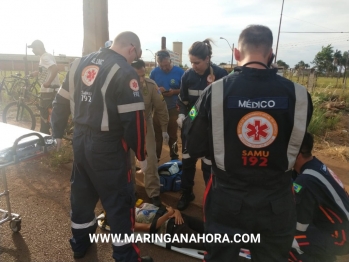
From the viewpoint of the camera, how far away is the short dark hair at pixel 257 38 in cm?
149

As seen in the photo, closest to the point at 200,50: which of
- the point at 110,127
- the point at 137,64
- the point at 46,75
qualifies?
the point at 137,64

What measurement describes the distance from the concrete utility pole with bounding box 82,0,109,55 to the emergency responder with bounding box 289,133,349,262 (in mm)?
3584

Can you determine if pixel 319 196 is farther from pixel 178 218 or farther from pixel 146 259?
pixel 146 259

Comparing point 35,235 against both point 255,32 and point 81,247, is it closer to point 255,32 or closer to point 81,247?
point 81,247

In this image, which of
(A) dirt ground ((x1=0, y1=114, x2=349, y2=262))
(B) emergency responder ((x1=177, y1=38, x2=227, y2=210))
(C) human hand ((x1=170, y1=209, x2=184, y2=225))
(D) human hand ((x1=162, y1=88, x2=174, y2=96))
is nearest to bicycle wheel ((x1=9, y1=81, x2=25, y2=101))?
(A) dirt ground ((x1=0, y1=114, x2=349, y2=262))

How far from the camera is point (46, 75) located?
501cm

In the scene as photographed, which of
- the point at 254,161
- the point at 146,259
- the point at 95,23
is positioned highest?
the point at 95,23

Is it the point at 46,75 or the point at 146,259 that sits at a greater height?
the point at 46,75

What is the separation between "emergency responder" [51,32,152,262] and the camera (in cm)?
200

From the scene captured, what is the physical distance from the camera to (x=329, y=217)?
2.08m

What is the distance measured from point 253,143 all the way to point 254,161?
0.34 feet

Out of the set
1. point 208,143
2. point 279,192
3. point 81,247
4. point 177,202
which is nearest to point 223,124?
point 208,143

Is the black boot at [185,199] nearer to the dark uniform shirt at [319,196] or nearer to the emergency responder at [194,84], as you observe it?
the emergency responder at [194,84]

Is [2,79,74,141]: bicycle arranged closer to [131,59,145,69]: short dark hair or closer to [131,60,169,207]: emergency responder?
[131,60,169,207]: emergency responder
